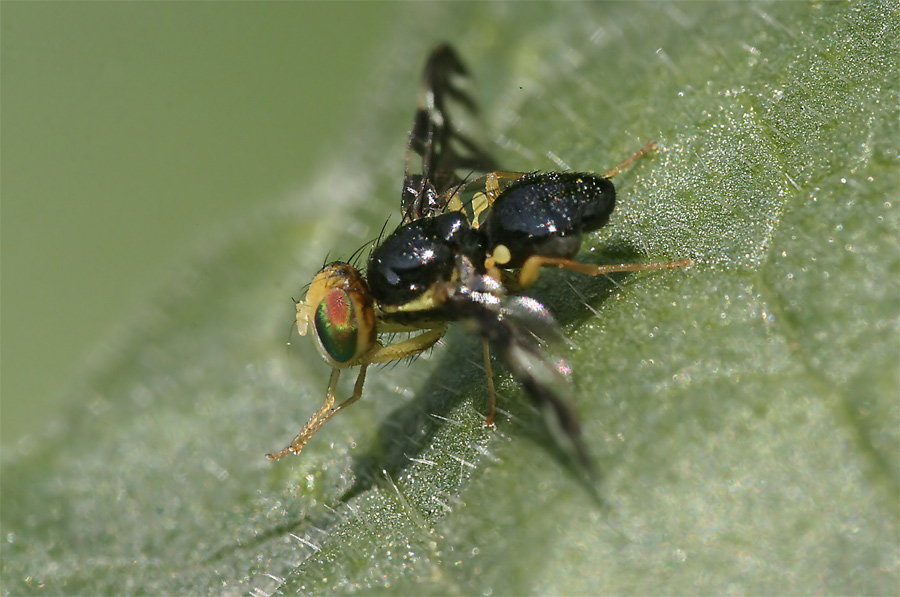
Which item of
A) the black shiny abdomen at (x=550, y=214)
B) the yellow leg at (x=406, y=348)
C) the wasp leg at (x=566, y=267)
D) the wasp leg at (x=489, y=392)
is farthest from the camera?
the yellow leg at (x=406, y=348)

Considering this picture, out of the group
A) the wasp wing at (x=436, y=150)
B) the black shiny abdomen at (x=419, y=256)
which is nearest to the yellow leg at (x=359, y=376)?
the black shiny abdomen at (x=419, y=256)

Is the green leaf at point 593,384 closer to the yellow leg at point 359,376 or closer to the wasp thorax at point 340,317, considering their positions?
the yellow leg at point 359,376

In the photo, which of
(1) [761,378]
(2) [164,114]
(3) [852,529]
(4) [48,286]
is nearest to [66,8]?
(2) [164,114]

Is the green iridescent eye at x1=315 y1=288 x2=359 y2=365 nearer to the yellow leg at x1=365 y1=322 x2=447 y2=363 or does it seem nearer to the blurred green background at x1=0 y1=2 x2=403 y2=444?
the yellow leg at x1=365 y1=322 x2=447 y2=363

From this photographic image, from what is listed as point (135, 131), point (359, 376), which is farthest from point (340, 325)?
point (135, 131)

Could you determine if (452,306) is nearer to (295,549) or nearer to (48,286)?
(295,549)

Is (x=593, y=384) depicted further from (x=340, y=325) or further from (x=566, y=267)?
(x=340, y=325)

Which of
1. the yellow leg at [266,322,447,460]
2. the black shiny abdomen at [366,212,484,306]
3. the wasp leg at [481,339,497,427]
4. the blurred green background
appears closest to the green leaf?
the wasp leg at [481,339,497,427]
